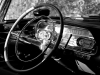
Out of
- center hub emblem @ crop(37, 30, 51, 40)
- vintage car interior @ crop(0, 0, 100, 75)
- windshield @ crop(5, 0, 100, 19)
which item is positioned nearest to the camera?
vintage car interior @ crop(0, 0, 100, 75)

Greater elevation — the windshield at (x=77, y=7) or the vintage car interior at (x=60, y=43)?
the windshield at (x=77, y=7)

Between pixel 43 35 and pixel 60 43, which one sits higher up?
pixel 43 35

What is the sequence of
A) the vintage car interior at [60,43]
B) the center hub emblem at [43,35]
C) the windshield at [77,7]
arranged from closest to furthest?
the vintage car interior at [60,43]
the windshield at [77,7]
the center hub emblem at [43,35]

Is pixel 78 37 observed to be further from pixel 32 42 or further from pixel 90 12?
pixel 32 42

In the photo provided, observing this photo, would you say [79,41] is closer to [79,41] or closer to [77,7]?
[79,41]

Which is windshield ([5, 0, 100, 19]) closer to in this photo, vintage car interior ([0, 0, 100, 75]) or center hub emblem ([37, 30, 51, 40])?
vintage car interior ([0, 0, 100, 75])

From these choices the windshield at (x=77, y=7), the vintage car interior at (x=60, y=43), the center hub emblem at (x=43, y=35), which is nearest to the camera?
the vintage car interior at (x=60, y=43)

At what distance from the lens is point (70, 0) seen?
6.88 feet

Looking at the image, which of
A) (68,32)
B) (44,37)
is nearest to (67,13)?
(68,32)

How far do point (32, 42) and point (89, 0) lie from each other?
935 mm

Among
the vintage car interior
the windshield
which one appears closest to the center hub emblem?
the vintage car interior

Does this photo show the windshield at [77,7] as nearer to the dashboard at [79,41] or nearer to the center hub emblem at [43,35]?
the dashboard at [79,41]

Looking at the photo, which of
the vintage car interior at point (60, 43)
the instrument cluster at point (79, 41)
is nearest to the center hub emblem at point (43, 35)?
the vintage car interior at point (60, 43)

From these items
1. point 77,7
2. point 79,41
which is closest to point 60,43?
point 79,41
